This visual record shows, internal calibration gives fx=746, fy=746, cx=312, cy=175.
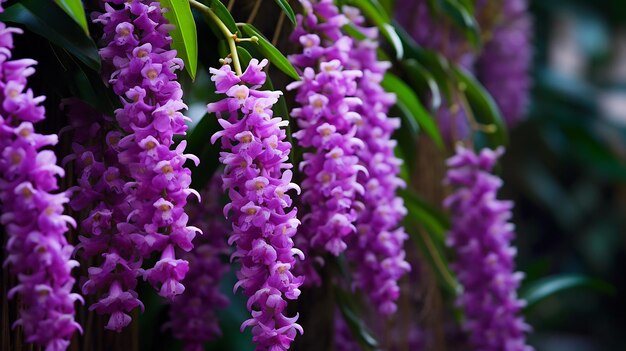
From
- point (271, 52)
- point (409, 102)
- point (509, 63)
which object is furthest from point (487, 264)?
point (509, 63)

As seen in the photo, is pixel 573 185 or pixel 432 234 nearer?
pixel 432 234

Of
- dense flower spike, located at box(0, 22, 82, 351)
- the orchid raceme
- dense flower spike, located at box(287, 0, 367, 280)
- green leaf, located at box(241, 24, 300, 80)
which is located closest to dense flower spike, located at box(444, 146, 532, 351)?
the orchid raceme

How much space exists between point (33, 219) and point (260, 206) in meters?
0.19

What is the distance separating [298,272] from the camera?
838 mm

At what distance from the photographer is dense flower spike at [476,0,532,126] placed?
1742mm

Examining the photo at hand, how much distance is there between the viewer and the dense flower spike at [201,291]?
0.82 meters

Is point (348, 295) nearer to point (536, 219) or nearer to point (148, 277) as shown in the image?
point (148, 277)

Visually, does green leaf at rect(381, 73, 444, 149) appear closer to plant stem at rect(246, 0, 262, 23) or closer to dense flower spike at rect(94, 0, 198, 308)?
plant stem at rect(246, 0, 262, 23)

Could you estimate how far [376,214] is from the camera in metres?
0.86

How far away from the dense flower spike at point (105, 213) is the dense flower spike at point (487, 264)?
545 millimetres

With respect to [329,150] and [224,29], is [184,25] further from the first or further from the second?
[329,150]

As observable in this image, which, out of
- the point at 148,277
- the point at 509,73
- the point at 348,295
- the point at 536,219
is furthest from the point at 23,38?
the point at 536,219

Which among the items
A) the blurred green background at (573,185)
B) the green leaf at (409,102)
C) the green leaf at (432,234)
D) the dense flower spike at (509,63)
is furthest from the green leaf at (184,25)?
the blurred green background at (573,185)

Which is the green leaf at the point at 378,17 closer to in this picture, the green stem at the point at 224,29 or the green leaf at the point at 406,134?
the green leaf at the point at 406,134
